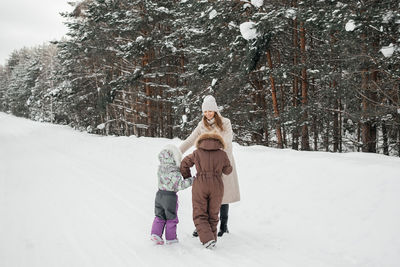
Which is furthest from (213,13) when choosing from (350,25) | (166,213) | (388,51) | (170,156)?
(166,213)

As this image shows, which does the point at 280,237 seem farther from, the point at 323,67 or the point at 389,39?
the point at 323,67

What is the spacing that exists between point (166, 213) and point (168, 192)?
0.94 ft

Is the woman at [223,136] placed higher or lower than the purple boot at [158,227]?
higher

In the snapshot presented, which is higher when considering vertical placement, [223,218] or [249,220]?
[223,218]

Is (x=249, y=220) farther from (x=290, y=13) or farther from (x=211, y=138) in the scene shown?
(x=290, y=13)

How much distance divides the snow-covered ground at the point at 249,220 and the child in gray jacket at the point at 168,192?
21cm

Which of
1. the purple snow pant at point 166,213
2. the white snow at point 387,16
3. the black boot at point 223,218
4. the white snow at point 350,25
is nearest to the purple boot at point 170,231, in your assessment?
the purple snow pant at point 166,213

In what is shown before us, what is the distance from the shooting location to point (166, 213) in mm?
3727

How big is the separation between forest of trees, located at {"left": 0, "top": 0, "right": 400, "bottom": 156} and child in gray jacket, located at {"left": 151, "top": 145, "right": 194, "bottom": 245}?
5.34m

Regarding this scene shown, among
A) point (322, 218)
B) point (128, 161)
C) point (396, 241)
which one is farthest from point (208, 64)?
point (396, 241)

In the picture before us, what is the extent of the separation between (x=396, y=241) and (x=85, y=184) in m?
6.41

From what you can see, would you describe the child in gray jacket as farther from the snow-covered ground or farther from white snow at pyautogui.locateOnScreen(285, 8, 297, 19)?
white snow at pyautogui.locateOnScreen(285, 8, 297, 19)

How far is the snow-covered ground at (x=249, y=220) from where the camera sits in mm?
3420

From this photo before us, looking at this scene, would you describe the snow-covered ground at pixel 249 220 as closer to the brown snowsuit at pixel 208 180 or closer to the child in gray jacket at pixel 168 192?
the child in gray jacket at pixel 168 192
